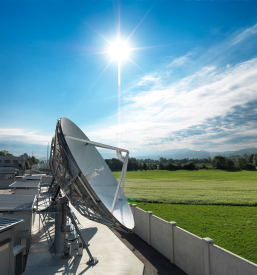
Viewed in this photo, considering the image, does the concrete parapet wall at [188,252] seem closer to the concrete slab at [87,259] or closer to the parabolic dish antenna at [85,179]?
the concrete slab at [87,259]

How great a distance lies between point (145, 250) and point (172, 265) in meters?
2.60

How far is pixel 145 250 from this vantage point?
545 inches

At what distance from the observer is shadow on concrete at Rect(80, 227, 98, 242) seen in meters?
16.0

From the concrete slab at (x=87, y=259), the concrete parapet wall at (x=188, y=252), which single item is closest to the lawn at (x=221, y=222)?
the concrete parapet wall at (x=188, y=252)

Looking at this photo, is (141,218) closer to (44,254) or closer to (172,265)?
(172,265)

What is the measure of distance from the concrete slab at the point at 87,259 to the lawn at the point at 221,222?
7.34m

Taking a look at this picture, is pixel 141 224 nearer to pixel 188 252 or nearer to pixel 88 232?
pixel 88 232

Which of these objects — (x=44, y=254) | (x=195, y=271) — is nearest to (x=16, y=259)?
(x=44, y=254)

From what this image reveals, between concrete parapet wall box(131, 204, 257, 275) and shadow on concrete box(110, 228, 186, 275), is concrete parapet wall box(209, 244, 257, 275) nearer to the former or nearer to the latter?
concrete parapet wall box(131, 204, 257, 275)

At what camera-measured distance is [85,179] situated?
805 cm

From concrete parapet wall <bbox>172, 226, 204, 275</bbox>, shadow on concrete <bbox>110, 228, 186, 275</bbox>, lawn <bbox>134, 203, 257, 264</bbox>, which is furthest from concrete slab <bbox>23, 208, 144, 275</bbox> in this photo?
lawn <bbox>134, 203, 257, 264</bbox>

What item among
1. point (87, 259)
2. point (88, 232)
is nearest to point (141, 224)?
point (88, 232)

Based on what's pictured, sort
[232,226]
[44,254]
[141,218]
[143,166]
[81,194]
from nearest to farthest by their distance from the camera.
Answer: [81,194] → [44,254] → [141,218] → [232,226] → [143,166]

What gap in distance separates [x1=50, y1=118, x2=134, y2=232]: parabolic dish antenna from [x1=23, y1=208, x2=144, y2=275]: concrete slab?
3184 millimetres
